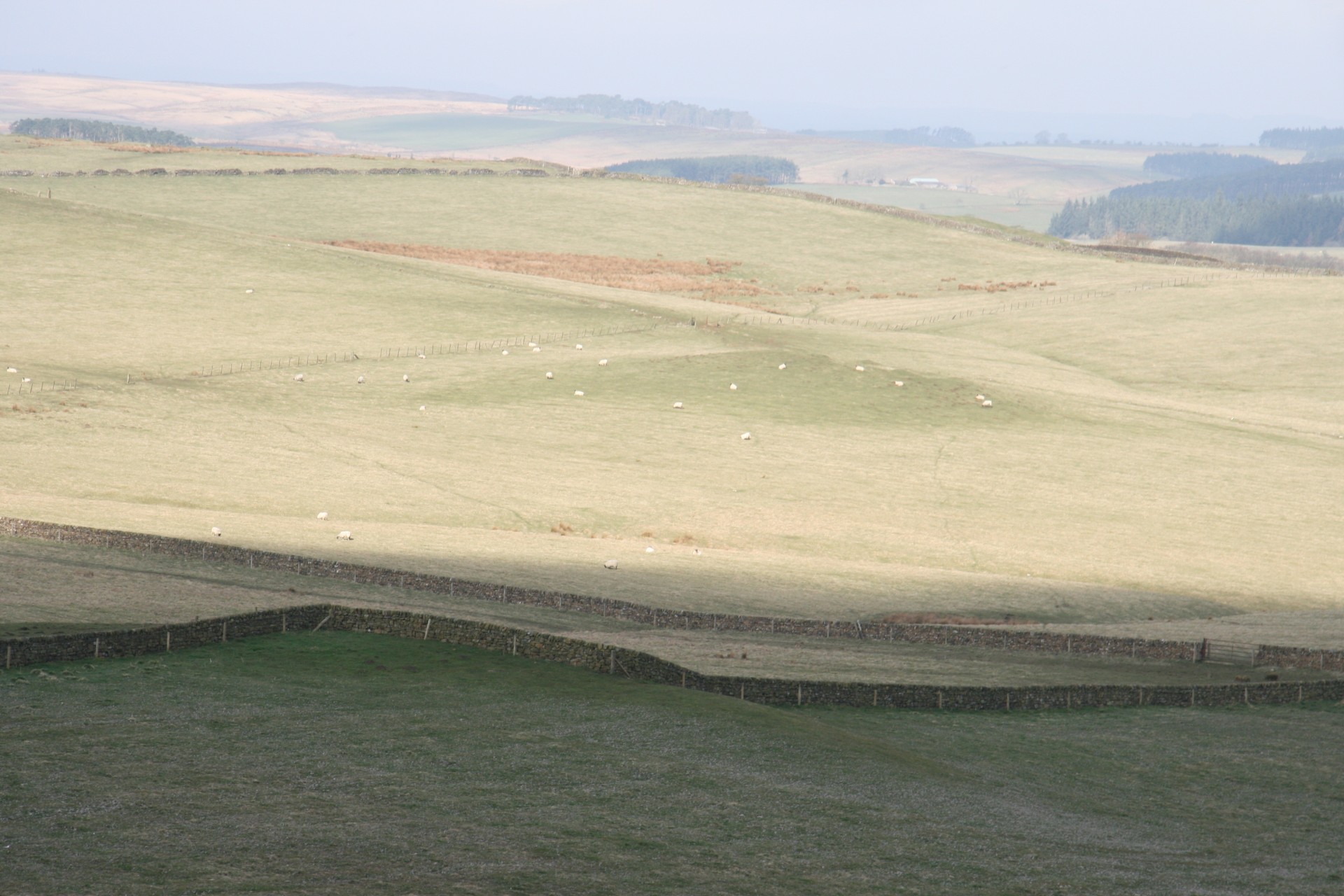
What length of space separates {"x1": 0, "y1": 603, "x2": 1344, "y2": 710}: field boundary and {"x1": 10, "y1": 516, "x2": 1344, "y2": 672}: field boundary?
3149mm

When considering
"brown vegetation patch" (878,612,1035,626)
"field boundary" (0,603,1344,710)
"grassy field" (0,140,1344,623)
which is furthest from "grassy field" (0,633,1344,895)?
"grassy field" (0,140,1344,623)

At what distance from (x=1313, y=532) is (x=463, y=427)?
33703mm

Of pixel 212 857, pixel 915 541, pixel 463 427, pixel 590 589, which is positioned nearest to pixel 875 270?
pixel 463 427

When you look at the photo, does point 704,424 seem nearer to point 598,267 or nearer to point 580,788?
point 580,788

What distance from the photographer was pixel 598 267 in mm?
104875

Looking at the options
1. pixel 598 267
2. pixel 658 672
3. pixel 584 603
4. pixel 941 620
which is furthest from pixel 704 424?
pixel 598 267

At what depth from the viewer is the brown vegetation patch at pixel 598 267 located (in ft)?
330

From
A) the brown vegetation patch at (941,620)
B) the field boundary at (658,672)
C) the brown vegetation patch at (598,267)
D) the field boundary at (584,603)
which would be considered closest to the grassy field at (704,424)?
the brown vegetation patch at (941,620)

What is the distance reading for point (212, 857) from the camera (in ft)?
53.1

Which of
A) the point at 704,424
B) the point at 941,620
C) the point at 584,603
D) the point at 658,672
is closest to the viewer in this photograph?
the point at 658,672

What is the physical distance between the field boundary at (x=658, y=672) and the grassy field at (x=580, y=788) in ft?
1.47

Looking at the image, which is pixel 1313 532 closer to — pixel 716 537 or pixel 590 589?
pixel 716 537

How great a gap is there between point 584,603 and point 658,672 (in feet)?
22.1

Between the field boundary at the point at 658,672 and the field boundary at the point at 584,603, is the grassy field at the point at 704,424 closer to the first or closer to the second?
the field boundary at the point at 584,603
